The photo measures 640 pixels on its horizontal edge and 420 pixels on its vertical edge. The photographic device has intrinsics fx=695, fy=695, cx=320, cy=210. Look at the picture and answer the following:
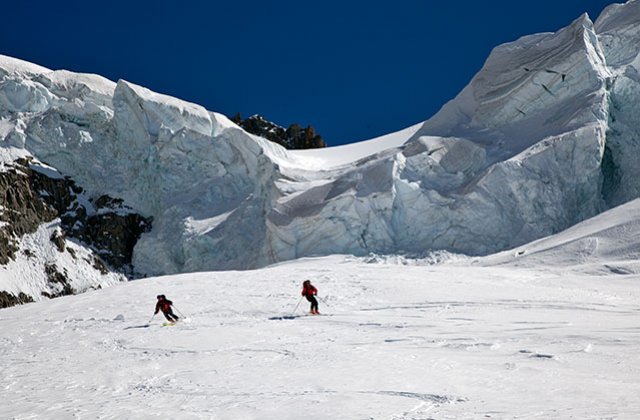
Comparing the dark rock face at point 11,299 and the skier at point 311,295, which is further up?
the skier at point 311,295

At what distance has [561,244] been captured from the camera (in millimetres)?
28047

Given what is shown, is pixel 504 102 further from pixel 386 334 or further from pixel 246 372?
pixel 246 372

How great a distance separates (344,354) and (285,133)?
75273 mm

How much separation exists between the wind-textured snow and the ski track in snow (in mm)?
40

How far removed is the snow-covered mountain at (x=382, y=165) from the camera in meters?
38.5

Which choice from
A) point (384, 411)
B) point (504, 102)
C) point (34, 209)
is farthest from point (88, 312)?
point (34, 209)

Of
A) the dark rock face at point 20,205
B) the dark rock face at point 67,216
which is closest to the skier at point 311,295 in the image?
the dark rock face at point 67,216

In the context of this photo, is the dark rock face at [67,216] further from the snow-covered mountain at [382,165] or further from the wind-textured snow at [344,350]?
the wind-textured snow at [344,350]

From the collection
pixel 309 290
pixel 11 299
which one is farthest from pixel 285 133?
pixel 309 290

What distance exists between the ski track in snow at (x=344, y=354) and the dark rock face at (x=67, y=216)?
38.6 m

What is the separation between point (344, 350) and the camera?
40.2 feet

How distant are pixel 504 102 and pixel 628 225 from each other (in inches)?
761

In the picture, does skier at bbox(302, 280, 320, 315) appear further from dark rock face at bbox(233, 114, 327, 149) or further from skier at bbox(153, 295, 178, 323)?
dark rock face at bbox(233, 114, 327, 149)

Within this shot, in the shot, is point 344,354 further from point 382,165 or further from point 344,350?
point 382,165
